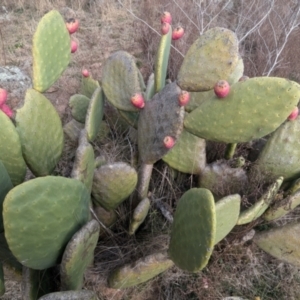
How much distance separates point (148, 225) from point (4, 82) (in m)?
1.92

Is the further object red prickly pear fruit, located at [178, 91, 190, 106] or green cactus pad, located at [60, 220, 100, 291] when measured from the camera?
red prickly pear fruit, located at [178, 91, 190, 106]

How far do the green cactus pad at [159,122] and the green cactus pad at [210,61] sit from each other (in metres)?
0.07

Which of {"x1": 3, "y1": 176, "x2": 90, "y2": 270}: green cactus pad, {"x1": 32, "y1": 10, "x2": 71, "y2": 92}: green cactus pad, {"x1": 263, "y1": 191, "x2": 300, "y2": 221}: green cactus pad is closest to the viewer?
{"x1": 3, "y1": 176, "x2": 90, "y2": 270}: green cactus pad

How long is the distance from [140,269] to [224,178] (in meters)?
0.56

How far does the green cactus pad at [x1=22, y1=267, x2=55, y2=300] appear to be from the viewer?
4.06ft

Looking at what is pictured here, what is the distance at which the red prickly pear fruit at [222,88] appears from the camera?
1.22 metres

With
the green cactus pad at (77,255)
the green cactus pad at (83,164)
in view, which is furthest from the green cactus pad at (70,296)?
the green cactus pad at (83,164)

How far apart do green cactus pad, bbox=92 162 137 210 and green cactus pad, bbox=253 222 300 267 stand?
0.64 meters

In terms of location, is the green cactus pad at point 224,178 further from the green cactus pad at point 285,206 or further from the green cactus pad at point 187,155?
the green cactus pad at point 285,206

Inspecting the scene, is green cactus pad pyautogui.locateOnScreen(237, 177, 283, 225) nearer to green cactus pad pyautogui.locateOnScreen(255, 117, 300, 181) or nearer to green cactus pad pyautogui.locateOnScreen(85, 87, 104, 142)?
green cactus pad pyautogui.locateOnScreen(255, 117, 300, 181)

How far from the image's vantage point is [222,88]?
48.4 inches

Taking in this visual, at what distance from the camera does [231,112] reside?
4.17ft

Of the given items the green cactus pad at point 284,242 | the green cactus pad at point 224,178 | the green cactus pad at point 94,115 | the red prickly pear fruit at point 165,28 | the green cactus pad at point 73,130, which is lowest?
the green cactus pad at point 73,130

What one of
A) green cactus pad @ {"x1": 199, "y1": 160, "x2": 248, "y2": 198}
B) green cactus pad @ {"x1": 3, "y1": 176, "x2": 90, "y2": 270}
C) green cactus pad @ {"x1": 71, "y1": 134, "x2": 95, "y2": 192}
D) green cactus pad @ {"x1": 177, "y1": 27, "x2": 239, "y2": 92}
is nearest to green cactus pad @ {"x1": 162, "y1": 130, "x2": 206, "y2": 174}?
green cactus pad @ {"x1": 199, "y1": 160, "x2": 248, "y2": 198}
